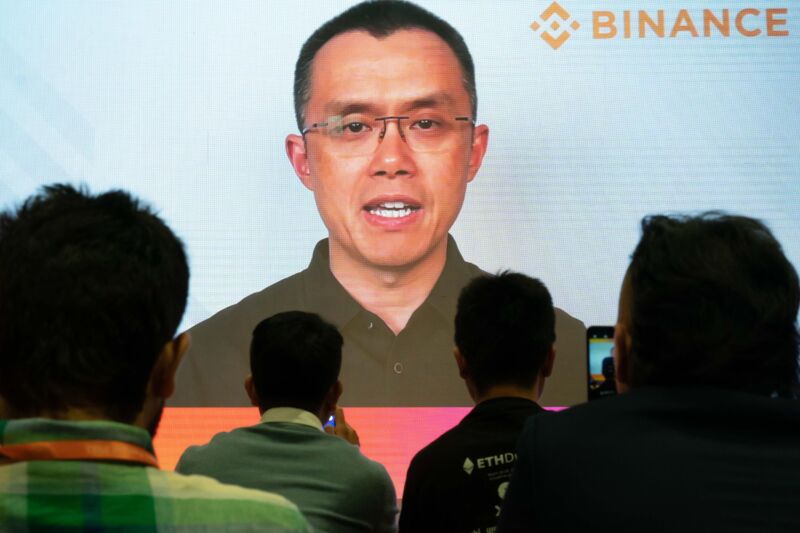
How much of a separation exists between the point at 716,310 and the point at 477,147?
1.91 metres

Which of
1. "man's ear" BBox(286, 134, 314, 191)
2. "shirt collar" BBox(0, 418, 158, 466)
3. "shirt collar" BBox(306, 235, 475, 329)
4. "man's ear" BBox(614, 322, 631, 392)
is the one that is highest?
"man's ear" BBox(286, 134, 314, 191)

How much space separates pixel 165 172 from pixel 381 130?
723mm

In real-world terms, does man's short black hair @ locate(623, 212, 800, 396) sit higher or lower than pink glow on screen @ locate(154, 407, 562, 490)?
higher

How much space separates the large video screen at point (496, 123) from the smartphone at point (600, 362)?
0.41m

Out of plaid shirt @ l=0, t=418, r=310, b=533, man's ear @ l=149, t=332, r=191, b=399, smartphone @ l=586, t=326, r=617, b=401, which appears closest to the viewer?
plaid shirt @ l=0, t=418, r=310, b=533

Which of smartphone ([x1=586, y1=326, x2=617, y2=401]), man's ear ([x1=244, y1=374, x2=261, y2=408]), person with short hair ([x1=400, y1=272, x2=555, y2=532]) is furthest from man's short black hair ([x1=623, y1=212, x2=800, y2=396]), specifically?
smartphone ([x1=586, y1=326, x2=617, y2=401])

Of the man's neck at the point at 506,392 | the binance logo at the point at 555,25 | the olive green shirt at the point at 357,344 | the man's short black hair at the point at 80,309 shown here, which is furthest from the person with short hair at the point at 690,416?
the binance logo at the point at 555,25

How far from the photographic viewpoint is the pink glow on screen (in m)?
2.66

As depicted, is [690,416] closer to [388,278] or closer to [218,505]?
[218,505]

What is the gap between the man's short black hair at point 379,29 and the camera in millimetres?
2771

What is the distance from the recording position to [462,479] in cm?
143

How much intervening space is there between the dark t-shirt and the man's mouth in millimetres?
1320

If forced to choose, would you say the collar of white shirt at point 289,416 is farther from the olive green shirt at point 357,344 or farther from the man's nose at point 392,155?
the man's nose at point 392,155

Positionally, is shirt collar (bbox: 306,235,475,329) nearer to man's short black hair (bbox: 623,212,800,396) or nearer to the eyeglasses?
the eyeglasses
